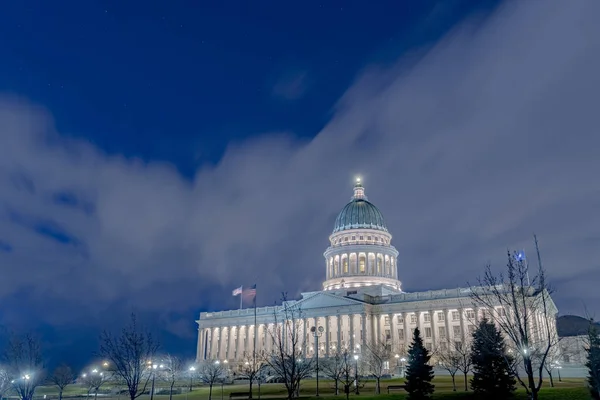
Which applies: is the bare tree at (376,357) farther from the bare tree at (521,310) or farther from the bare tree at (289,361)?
the bare tree at (521,310)

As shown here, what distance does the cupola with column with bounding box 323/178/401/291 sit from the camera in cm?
13050

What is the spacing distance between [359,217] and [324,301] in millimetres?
36673

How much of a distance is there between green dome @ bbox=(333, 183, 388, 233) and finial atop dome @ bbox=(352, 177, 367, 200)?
6724 millimetres

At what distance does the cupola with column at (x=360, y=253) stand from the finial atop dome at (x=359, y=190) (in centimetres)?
1125

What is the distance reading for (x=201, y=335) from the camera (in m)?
131

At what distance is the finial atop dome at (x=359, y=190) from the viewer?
15850 cm

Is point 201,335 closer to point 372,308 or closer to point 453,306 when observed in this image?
point 372,308

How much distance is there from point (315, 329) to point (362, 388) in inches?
2067

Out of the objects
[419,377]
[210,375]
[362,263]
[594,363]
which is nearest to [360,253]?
[362,263]

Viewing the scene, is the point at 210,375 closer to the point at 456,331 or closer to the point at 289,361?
the point at 289,361

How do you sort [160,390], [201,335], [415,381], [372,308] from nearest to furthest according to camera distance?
[415,381], [160,390], [372,308], [201,335]

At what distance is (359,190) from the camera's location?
16012 centimetres

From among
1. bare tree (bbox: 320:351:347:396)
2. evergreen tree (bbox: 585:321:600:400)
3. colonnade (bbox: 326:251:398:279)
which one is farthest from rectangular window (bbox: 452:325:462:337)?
evergreen tree (bbox: 585:321:600:400)

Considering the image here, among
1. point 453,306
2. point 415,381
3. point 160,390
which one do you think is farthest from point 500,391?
point 453,306
